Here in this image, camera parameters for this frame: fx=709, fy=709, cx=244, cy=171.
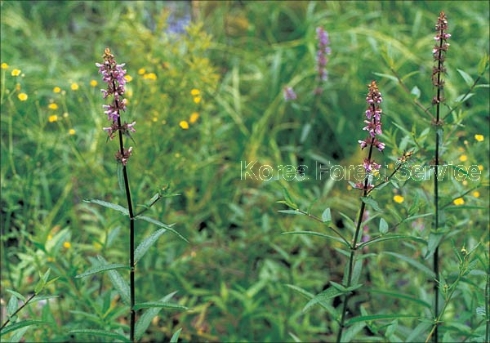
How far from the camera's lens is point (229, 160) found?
10.4ft

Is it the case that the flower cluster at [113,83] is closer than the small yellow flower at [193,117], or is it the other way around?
the flower cluster at [113,83]

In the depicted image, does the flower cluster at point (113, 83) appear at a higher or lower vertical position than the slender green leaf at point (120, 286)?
higher

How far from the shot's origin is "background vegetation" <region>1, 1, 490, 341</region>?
6.91 ft

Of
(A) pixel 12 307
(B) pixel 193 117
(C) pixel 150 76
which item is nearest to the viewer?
(A) pixel 12 307

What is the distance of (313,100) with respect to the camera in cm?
334

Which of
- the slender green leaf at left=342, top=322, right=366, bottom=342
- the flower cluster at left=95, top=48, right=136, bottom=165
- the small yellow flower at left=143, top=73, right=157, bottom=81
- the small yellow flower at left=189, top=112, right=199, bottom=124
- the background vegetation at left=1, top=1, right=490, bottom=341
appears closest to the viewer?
the flower cluster at left=95, top=48, right=136, bottom=165

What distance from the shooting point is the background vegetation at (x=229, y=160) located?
2.11 metres

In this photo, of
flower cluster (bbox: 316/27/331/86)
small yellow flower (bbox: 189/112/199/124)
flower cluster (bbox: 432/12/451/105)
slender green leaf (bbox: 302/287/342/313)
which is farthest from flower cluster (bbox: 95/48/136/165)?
flower cluster (bbox: 316/27/331/86)

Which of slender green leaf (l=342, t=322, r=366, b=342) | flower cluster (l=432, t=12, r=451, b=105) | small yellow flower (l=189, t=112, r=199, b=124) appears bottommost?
slender green leaf (l=342, t=322, r=366, b=342)

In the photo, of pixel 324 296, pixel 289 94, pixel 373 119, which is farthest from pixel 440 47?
pixel 289 94

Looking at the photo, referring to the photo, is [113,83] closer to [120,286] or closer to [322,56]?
[120,286]

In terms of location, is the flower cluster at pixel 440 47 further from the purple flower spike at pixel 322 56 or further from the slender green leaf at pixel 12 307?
the purple flower spike at pixel 322 56

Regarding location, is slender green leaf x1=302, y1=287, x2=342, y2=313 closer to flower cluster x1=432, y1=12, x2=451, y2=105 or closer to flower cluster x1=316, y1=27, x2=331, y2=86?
flower cluster x1=432, y1=12, x2=451, y2=105

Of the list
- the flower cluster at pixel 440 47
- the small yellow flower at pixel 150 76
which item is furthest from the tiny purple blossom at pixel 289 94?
the flower cluster at pixel 440 47
